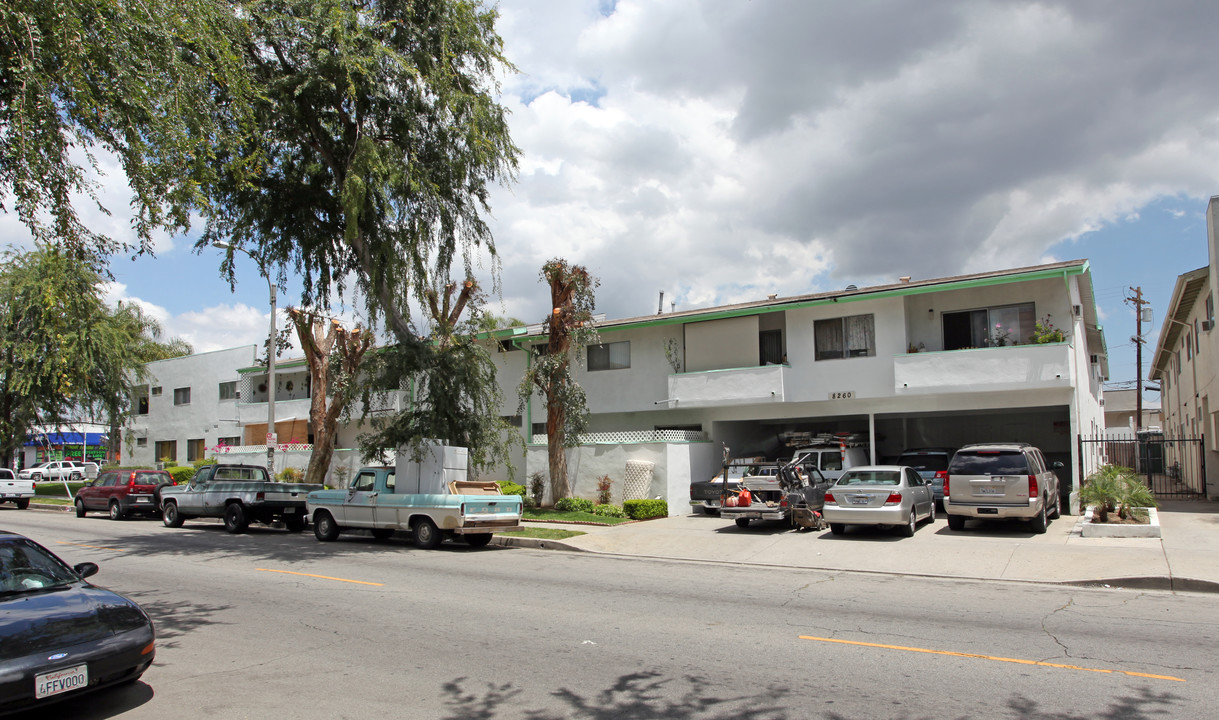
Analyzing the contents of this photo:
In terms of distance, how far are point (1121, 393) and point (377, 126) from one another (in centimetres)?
6114

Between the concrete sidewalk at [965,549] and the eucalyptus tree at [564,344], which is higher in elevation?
the eucalyptus tree at [564,344]

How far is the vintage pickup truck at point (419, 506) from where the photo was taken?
51.0 feet

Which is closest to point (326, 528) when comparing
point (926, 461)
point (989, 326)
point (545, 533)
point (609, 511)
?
point (545, 533)

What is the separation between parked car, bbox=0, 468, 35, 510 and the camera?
2973 centimetres

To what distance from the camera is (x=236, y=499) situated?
64.2ft

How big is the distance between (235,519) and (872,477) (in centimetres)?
1510

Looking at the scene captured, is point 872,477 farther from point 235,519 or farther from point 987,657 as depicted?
point 235,519

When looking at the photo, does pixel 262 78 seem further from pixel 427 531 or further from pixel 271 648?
pixel 271 648

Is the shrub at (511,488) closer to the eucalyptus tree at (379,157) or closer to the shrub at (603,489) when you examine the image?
the shrub at (603,489)

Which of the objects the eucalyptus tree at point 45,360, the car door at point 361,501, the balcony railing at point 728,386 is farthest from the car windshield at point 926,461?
the eucalyptus tree at point 45,360

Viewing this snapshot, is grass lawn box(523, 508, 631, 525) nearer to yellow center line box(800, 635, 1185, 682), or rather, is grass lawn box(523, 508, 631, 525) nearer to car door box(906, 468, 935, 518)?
car door box(906, 468, 935, 518)

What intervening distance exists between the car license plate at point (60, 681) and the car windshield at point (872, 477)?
13.6m

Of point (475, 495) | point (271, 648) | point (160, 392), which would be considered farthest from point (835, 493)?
point (160, 392)

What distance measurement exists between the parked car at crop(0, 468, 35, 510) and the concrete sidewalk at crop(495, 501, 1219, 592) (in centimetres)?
2427
